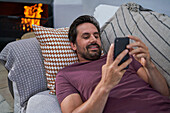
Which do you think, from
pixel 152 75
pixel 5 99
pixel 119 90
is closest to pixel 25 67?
pixel 119 90

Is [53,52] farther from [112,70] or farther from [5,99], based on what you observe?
[5,99]

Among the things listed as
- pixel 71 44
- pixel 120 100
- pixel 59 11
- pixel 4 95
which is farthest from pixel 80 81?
pixel 59 11

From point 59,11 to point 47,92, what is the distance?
6.23 feet

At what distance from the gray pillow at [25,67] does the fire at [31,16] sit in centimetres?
174

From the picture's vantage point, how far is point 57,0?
2.93m

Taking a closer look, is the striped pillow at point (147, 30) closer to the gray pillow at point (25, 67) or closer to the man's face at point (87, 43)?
the man's face at point (87, 43)

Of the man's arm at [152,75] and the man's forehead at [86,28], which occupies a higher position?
the man's forehead at [86,28]

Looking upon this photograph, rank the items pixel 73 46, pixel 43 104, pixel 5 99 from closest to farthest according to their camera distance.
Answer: pixel 43 104 → pixel 73 46 → pixel 5 99

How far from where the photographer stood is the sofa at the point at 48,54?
3.89ft

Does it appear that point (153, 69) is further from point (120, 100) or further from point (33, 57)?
point (33, 57)

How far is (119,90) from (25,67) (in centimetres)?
65

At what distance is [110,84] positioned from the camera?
2.82ft

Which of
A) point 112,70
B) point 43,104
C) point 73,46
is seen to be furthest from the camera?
point 73,46

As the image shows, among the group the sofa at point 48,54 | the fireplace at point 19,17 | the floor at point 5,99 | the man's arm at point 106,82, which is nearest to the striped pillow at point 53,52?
the sofa at point 48,54
